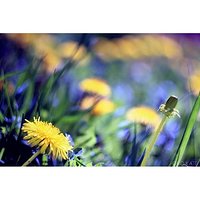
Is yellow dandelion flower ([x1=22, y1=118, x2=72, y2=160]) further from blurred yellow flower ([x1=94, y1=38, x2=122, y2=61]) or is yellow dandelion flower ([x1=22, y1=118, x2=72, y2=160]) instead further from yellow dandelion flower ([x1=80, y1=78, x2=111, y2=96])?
blurred yellow flower ([x1=94, y1=38, x2=122, y2=61])

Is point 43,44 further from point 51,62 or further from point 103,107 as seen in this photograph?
point 103,107

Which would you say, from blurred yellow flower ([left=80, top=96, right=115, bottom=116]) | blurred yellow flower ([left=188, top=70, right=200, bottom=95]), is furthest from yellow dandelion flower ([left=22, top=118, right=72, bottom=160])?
blurred yellow flower ([left=188, top=70, right=200, bottom=95])

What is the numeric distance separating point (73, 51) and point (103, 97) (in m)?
0.21

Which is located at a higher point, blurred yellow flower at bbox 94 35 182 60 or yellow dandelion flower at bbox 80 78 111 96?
blurred yellow flower at bbox 94 35 182 60

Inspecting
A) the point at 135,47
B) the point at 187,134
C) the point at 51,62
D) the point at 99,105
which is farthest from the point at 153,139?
the point at 51,62

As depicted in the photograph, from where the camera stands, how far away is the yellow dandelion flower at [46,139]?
155cm

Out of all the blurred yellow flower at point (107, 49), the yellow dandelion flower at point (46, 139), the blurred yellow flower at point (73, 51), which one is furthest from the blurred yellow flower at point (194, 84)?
the yellow dandelion flower at point (46, 139)

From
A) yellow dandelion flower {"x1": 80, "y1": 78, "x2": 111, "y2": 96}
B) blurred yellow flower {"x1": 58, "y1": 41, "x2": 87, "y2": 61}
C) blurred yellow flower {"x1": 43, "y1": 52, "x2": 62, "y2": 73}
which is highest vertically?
blurred yellow flower {"x1": 58, "y1": 41, "x2": 87, "y2": 61}

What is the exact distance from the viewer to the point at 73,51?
5.21 ft

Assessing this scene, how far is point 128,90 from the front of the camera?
5.18 feet

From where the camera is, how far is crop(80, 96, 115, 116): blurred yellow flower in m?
1.58

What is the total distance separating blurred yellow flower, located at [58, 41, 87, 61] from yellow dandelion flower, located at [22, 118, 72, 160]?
10.9 inches

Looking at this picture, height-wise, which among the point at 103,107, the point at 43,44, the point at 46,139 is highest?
the point at 43,44
